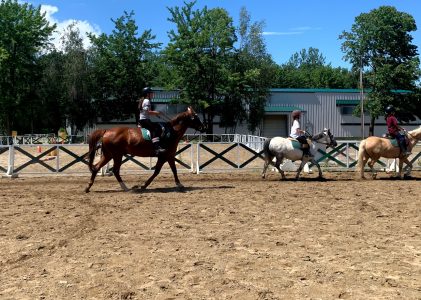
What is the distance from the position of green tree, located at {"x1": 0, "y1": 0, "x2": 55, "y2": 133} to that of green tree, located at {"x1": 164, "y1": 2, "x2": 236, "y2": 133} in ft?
46.7

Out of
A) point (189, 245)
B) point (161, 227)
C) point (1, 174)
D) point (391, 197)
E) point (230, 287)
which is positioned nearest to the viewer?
point (230, 287)

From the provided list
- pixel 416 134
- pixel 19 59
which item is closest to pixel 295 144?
pixel 416 134

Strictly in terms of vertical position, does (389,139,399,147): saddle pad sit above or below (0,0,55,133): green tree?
below

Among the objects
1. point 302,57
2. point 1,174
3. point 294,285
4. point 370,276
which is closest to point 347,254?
point 370,276

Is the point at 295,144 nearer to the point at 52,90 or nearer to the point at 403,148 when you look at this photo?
the point at 403,148

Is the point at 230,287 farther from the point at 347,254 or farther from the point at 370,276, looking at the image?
the point at 347,254

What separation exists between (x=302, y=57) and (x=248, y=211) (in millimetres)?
122634

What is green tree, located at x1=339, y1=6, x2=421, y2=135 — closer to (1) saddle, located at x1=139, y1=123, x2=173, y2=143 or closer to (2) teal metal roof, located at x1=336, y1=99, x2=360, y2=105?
(2) teal metal roof, located at x1=336, y1=99, x2=360, y2=105

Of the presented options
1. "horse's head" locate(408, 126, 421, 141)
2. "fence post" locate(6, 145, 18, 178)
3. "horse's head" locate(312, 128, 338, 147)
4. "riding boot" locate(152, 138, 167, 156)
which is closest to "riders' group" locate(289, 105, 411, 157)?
"horse's head" locate(408, 126, 421, 141)

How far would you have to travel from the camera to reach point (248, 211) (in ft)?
30.2

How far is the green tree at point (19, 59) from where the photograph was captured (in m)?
48.5

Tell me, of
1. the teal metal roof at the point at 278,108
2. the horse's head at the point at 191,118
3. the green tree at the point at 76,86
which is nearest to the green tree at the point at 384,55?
the teal metal roof at the point at 278,108

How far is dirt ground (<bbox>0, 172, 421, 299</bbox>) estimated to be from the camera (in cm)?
482

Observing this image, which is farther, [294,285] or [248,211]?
[248,211]
